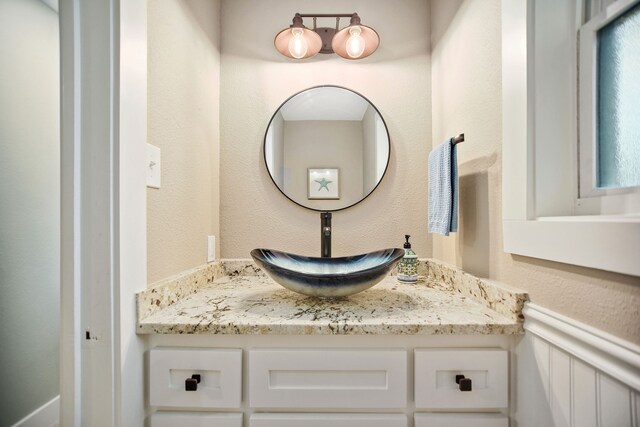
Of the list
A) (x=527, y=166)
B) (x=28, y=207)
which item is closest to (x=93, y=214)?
(x=527, y=166)

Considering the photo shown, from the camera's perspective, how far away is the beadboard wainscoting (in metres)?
0.46

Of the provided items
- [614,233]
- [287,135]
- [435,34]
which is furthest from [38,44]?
[614,233]

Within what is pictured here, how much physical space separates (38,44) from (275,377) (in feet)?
6.48

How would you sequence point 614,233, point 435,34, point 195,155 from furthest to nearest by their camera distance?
point 435,34, point 195,155, point 614,233

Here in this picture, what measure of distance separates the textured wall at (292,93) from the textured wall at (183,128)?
0.07m

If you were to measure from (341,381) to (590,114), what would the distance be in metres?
0.89

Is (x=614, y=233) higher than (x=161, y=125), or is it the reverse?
(x=161, y=125)

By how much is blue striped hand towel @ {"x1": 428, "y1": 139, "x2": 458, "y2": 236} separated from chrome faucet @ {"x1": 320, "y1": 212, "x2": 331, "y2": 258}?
43 cm

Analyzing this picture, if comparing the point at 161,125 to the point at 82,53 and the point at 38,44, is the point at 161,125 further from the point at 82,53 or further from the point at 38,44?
the point at 38,44

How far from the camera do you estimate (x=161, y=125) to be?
33.8 inches

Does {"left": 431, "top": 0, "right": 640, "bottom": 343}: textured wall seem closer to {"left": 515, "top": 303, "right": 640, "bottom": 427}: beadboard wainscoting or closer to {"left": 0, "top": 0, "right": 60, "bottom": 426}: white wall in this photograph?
{"left": 515, "top": 303, "right": 640, "bottom": 427}: beadboard wainscoting

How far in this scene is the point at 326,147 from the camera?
1.30 m

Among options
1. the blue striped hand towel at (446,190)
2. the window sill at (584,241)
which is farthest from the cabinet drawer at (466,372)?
the blue striped hand towel at (446,190)

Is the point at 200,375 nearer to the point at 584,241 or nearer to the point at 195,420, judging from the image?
the point at 195,420
